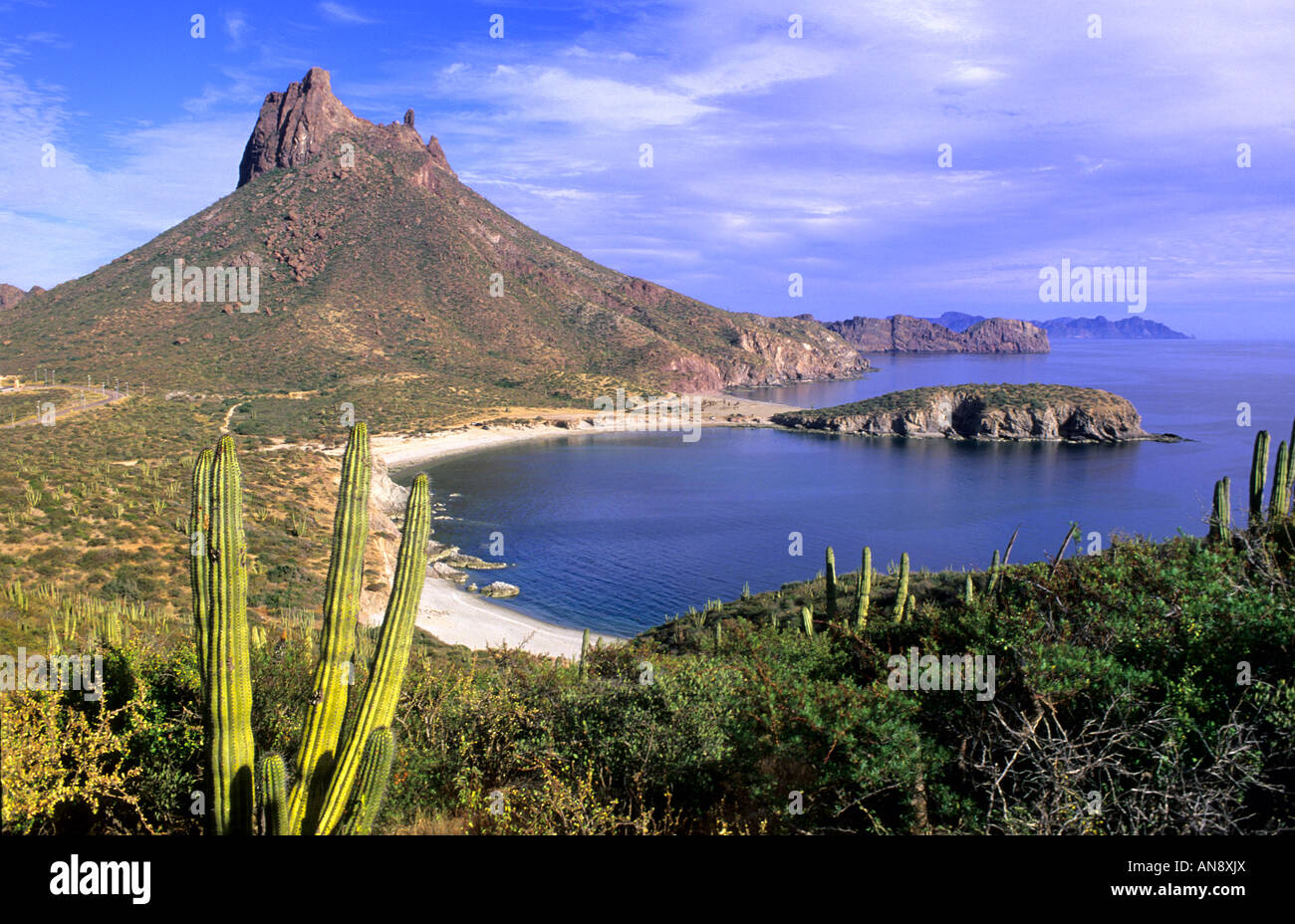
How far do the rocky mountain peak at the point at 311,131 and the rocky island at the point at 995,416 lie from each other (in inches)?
3169

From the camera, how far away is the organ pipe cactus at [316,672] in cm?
561

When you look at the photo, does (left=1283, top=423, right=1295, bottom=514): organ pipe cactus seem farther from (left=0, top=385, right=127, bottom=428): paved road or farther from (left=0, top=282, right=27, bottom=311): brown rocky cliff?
(left=0, top=282, right=27, bottom=311): brown rocky cliff

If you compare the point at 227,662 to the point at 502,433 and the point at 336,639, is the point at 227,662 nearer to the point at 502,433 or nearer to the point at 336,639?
the point at 336,639

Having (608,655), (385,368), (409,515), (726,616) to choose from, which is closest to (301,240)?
(385,368)

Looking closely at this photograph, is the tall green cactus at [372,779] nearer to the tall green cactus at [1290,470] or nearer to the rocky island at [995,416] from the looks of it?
the tall green cactus at [1290,470]

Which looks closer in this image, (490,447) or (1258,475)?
(1258,475)

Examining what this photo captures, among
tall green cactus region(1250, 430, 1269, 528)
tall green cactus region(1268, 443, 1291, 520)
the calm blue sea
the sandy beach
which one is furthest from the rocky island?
tall green cactus region(1268, 443, 1291, 520)

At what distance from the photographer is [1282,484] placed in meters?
14.1

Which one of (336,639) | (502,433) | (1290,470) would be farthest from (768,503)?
(336,639)

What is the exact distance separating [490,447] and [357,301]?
34551 millimetres

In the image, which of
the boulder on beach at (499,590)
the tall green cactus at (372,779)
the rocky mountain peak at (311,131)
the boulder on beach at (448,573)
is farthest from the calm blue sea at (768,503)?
the rocky mountain peak at (311,131)

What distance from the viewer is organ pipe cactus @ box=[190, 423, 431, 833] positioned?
561 cm

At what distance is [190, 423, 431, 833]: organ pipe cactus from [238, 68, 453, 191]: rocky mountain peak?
125 m
